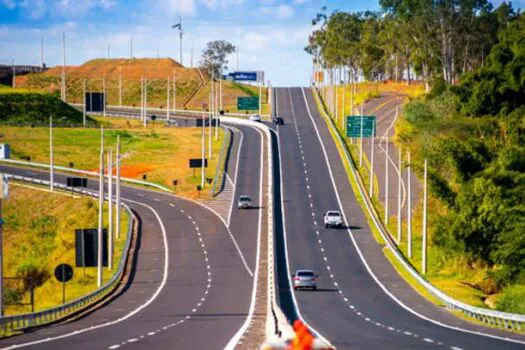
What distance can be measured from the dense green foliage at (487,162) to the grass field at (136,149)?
26.7 metres

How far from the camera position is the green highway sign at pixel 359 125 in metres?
136

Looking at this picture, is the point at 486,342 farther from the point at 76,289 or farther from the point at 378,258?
the point at 378,258

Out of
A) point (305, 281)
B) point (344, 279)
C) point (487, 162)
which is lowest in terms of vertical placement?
point (344, 279)

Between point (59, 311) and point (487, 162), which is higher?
point (487, 162)

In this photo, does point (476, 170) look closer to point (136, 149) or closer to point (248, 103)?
point (136, 149)

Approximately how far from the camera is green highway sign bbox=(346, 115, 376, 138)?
136m

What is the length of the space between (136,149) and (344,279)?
76.4m

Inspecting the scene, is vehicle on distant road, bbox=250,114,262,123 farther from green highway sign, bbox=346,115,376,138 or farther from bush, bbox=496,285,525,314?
bush, bbox=496,285,525,314

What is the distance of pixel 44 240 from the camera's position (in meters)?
104

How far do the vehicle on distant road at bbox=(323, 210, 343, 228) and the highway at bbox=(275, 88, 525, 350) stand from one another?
2.14ft

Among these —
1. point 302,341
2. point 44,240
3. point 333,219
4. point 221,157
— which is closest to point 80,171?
point 221,157

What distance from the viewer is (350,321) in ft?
174

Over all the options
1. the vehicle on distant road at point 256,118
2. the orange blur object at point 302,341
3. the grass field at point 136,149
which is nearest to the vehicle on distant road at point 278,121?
the vehicle on distant road at point 256,118

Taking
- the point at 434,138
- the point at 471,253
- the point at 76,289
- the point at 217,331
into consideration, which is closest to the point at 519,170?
the point at 471,253
